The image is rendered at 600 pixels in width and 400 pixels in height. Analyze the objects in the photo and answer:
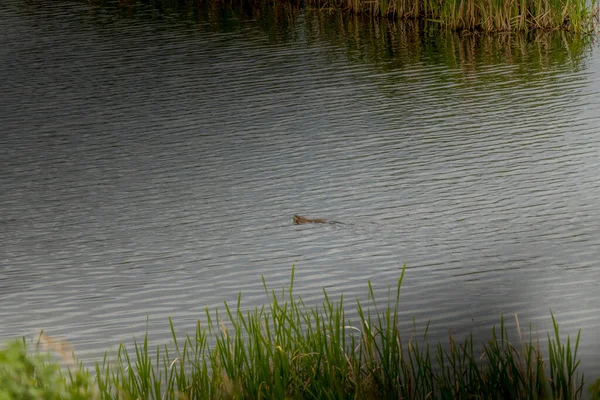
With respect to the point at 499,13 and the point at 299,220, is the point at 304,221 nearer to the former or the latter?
the point at 299,220

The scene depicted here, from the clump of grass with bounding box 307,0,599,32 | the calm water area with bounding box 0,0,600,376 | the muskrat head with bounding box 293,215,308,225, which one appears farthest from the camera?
the clump of grass with bounding box 307,0,599,32

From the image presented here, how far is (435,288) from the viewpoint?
4.89 meters

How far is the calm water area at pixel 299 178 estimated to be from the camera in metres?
4.89

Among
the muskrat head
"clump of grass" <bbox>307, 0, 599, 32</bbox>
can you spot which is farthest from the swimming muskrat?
"clump of grass" <bbox>307, 0, 599, 32</bbox>

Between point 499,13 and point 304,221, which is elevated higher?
point 499,13

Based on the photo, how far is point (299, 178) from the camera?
6.88 m

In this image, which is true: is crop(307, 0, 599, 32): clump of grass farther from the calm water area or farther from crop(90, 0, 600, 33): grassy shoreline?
the calm water area

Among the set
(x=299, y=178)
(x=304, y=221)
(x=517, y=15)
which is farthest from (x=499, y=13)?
(x=304, y=221)

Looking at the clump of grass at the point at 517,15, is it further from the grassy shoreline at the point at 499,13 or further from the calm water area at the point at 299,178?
the calm water area at the point at 299,178

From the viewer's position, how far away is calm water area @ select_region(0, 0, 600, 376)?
193 inches

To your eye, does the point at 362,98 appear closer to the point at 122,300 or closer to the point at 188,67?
the point at 188,67

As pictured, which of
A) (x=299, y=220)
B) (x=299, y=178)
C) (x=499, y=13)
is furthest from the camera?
(x=499, y=13)

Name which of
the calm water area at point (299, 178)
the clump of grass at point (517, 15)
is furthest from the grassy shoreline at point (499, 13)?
the calm water area at point (299, 178)

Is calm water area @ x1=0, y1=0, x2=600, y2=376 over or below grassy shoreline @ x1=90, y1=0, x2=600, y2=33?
below
